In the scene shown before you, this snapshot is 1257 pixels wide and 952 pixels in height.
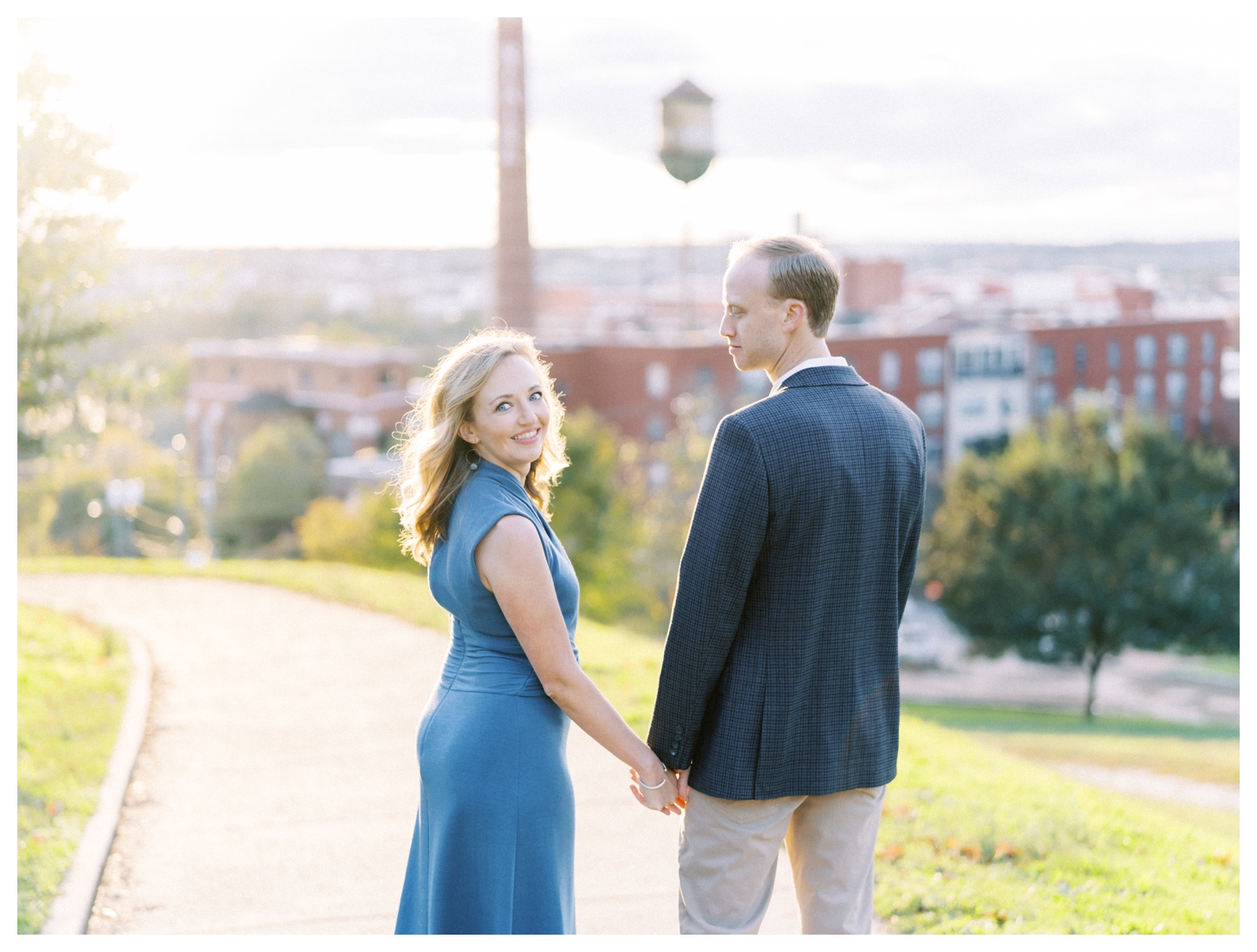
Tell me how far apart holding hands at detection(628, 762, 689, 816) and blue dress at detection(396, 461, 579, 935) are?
18 cm

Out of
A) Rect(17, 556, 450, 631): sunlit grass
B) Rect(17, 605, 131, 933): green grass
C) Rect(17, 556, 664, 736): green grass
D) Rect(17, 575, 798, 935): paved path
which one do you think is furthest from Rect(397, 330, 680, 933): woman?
Rect(17, 556, 450, 631): sunlit grass

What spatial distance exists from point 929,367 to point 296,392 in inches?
Result: 1080

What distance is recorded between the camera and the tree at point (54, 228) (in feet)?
22.2

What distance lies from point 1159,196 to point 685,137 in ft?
157

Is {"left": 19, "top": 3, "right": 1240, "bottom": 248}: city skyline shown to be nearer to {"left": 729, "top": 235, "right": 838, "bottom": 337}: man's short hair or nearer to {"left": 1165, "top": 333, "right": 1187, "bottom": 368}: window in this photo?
{"left": 1165, "top": 333, "right": 1187, "bottom": 368}: window

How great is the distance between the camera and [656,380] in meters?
44.1

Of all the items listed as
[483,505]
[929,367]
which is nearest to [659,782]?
[483,505]

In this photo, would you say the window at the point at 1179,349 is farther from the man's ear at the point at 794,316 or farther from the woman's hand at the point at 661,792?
the woman's hand at the point at 661,792

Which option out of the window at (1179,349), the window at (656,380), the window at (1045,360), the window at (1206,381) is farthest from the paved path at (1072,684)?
the window at (1206,381)

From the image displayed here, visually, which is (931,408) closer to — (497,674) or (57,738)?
(57,738)

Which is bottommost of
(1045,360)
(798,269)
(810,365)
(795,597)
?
(795,597)

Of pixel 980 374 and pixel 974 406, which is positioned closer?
pixel 980 374

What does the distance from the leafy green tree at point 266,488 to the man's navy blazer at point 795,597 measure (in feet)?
134

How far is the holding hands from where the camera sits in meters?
2.79
